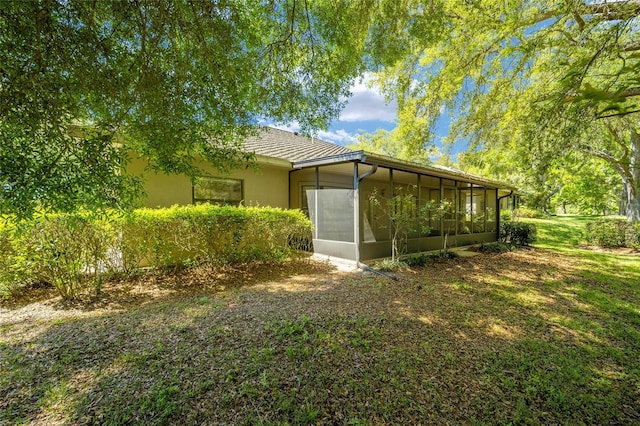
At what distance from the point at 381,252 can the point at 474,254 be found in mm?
4785

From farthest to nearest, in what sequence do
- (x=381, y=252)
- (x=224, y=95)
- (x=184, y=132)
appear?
(x=381, y=252) < (x=224, y=95) < (x=184, y=132)

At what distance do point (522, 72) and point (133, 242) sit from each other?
32.8 feet

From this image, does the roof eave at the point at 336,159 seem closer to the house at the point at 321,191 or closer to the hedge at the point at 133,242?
the house at the point at 321,191

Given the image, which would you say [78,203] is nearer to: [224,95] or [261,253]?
[224,95]

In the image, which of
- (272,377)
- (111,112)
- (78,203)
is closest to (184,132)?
(111,112)

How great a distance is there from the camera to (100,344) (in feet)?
10.1

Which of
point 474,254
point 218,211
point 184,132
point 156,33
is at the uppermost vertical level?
point 156,33

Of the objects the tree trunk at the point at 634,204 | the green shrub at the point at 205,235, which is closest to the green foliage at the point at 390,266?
the green shrub at the point at 205,235

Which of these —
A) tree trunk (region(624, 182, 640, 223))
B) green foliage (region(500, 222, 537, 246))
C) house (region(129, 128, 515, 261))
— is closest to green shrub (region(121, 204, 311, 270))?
house (region(129, 128, 515, 261))

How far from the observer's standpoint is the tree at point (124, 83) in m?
2.31

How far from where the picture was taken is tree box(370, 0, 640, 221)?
3977mm

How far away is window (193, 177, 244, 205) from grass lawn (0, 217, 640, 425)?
114 inches

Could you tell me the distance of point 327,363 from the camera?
9.25 ft

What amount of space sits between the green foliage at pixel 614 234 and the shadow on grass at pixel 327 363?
10.2 m
